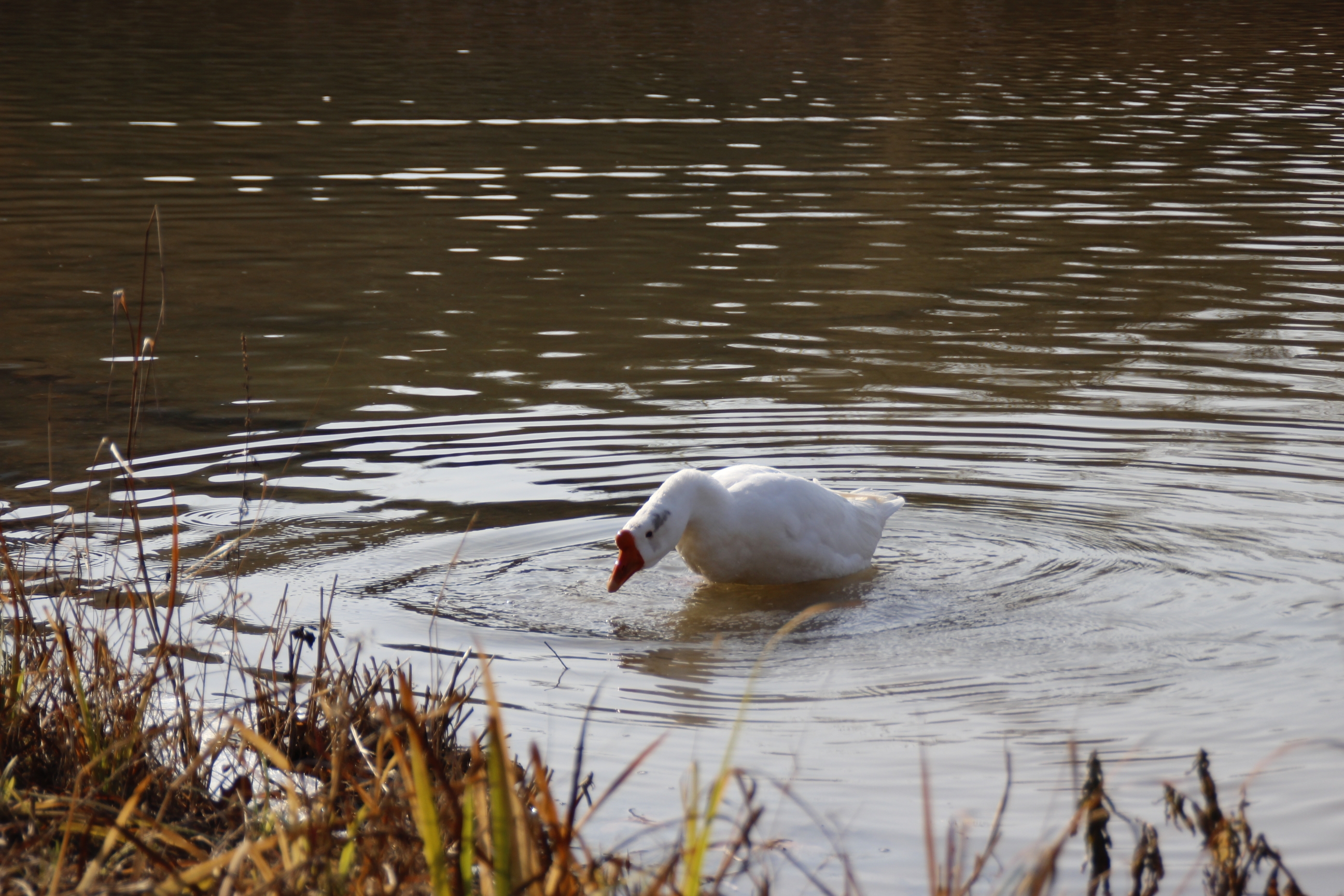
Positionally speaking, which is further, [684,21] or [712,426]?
[684,21]

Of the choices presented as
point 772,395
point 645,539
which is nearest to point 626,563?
point 645,539

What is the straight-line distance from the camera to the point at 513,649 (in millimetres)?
5855

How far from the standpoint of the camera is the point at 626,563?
20.7 feet

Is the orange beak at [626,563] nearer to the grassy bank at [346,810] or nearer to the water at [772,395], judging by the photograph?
the water at [772,395]

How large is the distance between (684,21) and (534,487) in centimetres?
2467

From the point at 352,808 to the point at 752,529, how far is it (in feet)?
9.88

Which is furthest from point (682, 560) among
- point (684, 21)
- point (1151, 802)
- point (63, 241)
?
point (684, 21)

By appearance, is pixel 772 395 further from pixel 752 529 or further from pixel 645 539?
pixel 645 539

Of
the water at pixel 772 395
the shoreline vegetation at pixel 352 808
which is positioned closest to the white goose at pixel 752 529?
the water at pixel 772 395

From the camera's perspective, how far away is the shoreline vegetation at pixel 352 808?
9.20 ft

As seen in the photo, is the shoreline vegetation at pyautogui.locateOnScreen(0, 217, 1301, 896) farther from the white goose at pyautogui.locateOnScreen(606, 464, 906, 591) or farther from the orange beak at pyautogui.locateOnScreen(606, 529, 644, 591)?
the white goose at pyautogui.locateOnScreen(606, 464, 906, 591)

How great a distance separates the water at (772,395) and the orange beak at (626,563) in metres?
0.16

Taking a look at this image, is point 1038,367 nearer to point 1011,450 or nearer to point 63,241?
point 1011,450

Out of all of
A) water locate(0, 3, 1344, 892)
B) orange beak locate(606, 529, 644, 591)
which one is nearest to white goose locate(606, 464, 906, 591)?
orange beak locate(606, 529, 644, 591)
